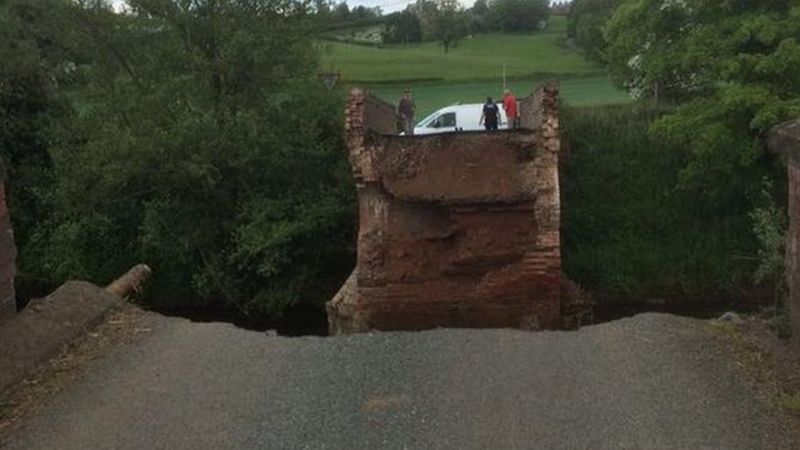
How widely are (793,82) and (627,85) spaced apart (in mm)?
7538

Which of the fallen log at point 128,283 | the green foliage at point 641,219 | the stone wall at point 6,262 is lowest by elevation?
the green foliage at point 641,219

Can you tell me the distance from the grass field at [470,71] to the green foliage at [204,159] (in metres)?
12.0

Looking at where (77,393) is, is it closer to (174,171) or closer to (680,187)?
(174,171)

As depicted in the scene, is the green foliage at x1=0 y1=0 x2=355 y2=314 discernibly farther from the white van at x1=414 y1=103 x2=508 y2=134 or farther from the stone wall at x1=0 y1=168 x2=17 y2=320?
the stone wall at x1=0 y1=168 x2=17 y2=320

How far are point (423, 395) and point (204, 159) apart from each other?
1854 cm

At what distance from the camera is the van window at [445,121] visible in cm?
3135

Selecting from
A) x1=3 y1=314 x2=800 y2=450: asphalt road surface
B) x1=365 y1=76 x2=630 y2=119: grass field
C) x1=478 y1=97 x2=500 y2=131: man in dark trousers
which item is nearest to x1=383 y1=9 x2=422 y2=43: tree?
x1=365 y1=76 x2=630 y2=119: grass field

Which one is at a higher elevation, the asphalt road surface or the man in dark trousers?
the asphalt road surface

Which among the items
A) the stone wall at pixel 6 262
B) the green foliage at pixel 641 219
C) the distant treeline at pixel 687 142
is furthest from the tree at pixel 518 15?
the stone wall at pixel 6 262

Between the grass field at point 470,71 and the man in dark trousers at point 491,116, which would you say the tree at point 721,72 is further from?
the grass field at point 470,71

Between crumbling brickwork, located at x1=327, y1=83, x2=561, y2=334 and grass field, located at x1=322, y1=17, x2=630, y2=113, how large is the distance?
840 inches

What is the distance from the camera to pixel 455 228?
17.6 metres

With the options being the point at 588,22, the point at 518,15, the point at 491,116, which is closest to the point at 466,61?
the point at 588,22

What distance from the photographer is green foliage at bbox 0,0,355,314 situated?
25.1m
